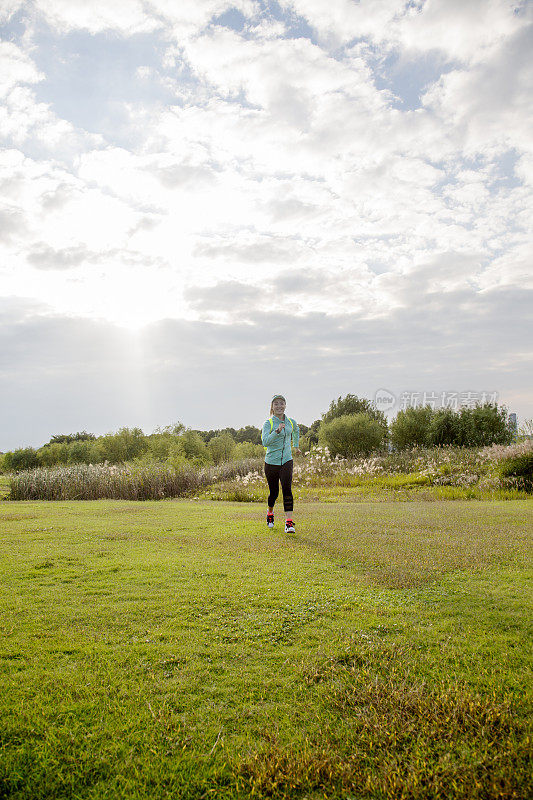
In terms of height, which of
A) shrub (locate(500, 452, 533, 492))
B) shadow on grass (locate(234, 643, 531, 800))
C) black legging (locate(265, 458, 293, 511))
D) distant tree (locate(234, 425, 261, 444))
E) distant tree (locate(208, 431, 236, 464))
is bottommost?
shadow on grass (locate(234, 643, 531, 800))

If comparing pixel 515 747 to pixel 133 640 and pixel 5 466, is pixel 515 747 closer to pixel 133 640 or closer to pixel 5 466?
pixel 133 640

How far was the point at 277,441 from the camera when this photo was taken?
9000 mm

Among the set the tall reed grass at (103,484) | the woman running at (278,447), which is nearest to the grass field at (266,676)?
the woman running at (278,447)

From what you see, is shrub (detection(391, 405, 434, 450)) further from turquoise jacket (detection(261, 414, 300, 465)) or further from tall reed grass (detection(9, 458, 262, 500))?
turquoise jacket (detection(261, 414, 300, 465))

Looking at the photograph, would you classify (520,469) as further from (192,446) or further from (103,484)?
(192,446)

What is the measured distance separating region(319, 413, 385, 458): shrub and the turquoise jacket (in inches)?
685

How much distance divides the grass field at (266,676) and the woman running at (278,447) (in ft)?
8.74

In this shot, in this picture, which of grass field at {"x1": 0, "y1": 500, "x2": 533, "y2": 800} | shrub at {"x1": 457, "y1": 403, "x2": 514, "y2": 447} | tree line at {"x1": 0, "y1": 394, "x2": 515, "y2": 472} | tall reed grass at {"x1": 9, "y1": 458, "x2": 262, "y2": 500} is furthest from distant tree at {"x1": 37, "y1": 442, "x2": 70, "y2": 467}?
grass field at {"x1": 0, "y1": 500, "x2": 533, "y2": 800}

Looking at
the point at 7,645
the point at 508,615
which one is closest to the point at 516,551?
the point at 508,615

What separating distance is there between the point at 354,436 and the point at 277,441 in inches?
711

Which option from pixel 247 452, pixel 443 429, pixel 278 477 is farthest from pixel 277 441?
pixel 247 452

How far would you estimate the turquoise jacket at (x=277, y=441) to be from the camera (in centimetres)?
897

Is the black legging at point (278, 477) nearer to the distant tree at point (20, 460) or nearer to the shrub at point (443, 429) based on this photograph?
the shrub at point (443, 429)

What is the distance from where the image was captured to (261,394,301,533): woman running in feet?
29.1
